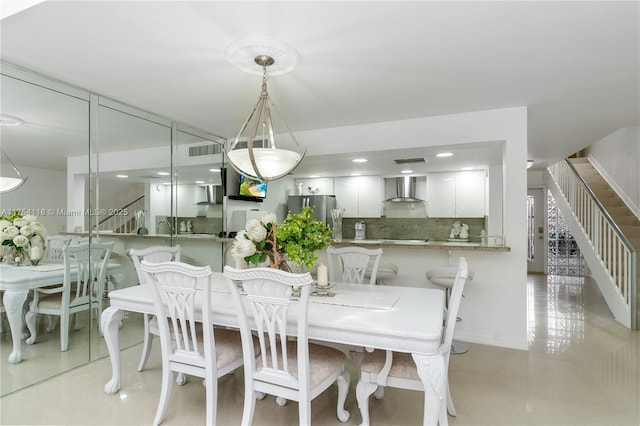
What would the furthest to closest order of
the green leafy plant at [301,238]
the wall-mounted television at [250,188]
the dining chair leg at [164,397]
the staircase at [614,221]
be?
1. the wall-mounted television at [250,188]
2. the staircase at [614,221]
3. the green leafy plant at [301,238]
4. the dining chair leg at [164,397]

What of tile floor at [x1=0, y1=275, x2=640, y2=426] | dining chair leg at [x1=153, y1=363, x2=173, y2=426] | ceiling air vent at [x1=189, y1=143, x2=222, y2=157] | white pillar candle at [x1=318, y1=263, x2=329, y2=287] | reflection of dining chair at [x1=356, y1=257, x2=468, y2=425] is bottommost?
tile floor at [x1=0, y1=275, x2=640, y2=426]

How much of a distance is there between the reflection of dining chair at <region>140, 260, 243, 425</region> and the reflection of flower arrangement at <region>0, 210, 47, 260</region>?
4.18 ft

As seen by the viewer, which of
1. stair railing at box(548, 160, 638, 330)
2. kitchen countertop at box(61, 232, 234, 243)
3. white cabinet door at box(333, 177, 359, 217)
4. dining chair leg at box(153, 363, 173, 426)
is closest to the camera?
dining chair leg at box(153, 363, 173, 426)

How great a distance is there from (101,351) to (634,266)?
573cm

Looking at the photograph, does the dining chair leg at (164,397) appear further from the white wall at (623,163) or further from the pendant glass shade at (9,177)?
the white wall at (623,163)

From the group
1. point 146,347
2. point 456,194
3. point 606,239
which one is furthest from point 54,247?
point 606,239

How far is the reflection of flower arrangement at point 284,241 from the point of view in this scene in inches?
91.4

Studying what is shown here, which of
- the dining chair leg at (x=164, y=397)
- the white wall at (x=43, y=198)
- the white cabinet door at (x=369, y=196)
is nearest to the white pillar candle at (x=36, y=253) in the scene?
the white wall at (x=43, y=198)

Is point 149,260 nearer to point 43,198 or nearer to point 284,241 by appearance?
point 43,198

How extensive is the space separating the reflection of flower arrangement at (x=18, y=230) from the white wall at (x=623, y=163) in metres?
7.54

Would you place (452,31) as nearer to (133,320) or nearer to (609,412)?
(609,412)

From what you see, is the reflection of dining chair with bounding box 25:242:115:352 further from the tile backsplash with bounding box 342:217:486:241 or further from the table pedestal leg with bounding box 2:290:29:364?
the tile backsplash with bounding box 342:217:486:241

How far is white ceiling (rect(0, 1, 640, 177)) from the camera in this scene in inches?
74.9

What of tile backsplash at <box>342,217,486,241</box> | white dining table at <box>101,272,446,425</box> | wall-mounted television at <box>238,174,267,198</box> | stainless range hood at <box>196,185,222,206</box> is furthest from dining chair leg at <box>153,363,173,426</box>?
tile backsplash at <box>342,217,486,241</box>
